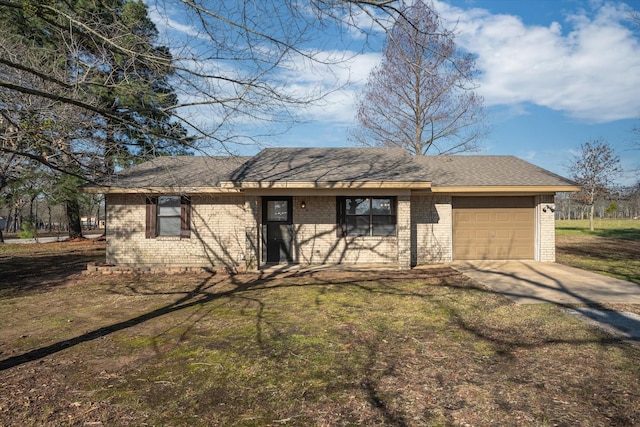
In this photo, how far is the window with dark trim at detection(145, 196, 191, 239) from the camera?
443 inches

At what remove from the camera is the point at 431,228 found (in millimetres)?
11781

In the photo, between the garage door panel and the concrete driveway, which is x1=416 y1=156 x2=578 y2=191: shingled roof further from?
the concrete driveway

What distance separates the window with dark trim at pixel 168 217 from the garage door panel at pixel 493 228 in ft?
27.9

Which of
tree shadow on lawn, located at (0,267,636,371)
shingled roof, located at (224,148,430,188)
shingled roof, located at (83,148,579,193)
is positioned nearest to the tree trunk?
shingled roof, located at (83,148,579,193)

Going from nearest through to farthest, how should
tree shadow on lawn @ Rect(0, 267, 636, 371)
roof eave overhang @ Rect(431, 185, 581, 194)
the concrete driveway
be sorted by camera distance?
tree shadow on lawn @ Rect(0, 267, 636, 371) → the concrete driveway → roof eave overhang @ Rect(431, 185, 581, 194)

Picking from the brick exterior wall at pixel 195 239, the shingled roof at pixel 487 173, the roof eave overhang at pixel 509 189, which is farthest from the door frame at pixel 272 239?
the shingled roof at pixel 487 173

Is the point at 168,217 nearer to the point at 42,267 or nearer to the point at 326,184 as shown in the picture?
the point at 42,267

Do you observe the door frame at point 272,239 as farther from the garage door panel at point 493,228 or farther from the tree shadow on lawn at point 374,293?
the garage door panel at point 493,228

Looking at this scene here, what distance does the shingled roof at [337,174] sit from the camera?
9.86 metres

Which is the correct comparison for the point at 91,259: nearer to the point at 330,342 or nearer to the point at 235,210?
the point at 235,210

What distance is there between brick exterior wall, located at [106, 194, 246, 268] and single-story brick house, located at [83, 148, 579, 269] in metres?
0.03

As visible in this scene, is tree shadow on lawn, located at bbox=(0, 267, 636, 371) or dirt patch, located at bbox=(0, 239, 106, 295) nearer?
tree shadow on lawn, located at bbox=(0, 267, 636, 371)

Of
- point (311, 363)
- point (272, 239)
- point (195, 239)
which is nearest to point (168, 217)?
point (195, 239)

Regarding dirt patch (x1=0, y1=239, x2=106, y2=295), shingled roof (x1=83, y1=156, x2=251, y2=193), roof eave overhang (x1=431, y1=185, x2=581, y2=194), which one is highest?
shingled roof (x1=83, y1=156, x2=251, y2=193)
